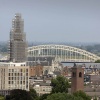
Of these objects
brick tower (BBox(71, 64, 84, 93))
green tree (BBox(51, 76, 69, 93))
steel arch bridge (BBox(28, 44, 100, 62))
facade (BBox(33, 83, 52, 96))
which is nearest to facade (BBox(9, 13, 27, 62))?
facade (BBox(33, 83, 52, 96))

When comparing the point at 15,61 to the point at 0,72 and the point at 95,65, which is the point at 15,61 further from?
the point at 95,65

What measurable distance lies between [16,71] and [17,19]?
10703mm

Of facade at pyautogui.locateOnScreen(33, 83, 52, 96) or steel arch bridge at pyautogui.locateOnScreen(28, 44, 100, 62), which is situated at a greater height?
steel arch bridge at pyautogui.locateOnScreen(28, 44, 100, 62)

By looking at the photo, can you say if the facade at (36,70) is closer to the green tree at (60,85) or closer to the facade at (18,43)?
the facade at (18,43)

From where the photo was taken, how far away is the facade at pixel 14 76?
65.4 metres

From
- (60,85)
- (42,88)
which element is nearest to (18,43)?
(42,88)

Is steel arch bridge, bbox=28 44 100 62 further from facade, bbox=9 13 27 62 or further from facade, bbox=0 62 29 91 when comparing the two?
facade, bbox=0 62 29 91

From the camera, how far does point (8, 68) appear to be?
218 feet

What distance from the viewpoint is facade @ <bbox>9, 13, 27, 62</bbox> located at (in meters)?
73.7

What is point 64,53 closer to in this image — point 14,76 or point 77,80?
point 14,76

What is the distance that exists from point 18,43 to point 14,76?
8515 millimetres

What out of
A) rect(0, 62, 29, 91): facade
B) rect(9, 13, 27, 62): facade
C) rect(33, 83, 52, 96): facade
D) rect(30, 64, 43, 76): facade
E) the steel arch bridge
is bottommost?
rect(33, 83, 52, 96): facade

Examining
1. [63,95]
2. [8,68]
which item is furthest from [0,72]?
[63,95]

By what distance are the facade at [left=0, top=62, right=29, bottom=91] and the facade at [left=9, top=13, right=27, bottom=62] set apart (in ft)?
21.6
